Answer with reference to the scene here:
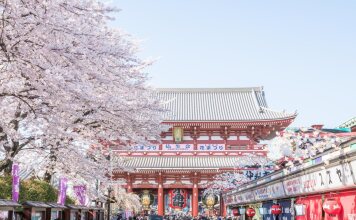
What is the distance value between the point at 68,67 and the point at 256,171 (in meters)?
18.4

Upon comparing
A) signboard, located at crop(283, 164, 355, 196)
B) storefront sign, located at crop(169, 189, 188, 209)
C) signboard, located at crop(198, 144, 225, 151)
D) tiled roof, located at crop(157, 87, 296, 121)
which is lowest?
signboard, located at crop(283, 164, 355, 196)

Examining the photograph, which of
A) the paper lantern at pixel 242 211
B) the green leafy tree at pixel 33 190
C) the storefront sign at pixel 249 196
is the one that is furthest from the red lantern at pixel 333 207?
the paper lantern at pixel 242 211

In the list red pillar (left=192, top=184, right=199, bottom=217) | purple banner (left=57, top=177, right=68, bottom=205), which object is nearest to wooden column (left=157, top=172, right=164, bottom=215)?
red pillar (left=192, top=184, right=199, bottom=217)

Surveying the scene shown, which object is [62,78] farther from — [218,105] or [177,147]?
[218,105]

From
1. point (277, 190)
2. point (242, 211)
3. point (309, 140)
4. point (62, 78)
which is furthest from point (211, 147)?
point (62, 78)

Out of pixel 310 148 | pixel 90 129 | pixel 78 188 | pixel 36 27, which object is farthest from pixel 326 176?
pixel 78 188

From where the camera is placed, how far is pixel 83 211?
19.9 metres

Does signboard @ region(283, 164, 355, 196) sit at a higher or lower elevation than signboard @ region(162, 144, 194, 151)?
lower

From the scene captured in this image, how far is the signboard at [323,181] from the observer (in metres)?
9.85

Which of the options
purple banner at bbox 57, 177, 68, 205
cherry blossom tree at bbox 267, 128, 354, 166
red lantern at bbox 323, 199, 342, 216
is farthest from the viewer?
purple banner at bbox 57, 177, 68, 205

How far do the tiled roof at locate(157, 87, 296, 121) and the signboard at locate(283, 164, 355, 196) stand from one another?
3102 centimetres

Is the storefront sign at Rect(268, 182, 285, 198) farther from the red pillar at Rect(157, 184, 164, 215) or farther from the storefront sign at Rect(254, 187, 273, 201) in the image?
the red pillar at Rect(157, 184, 164, 215)

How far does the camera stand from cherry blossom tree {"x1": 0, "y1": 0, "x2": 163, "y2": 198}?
29.2ft

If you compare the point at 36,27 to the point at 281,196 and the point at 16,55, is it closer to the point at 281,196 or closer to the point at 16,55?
the point at 16,55
